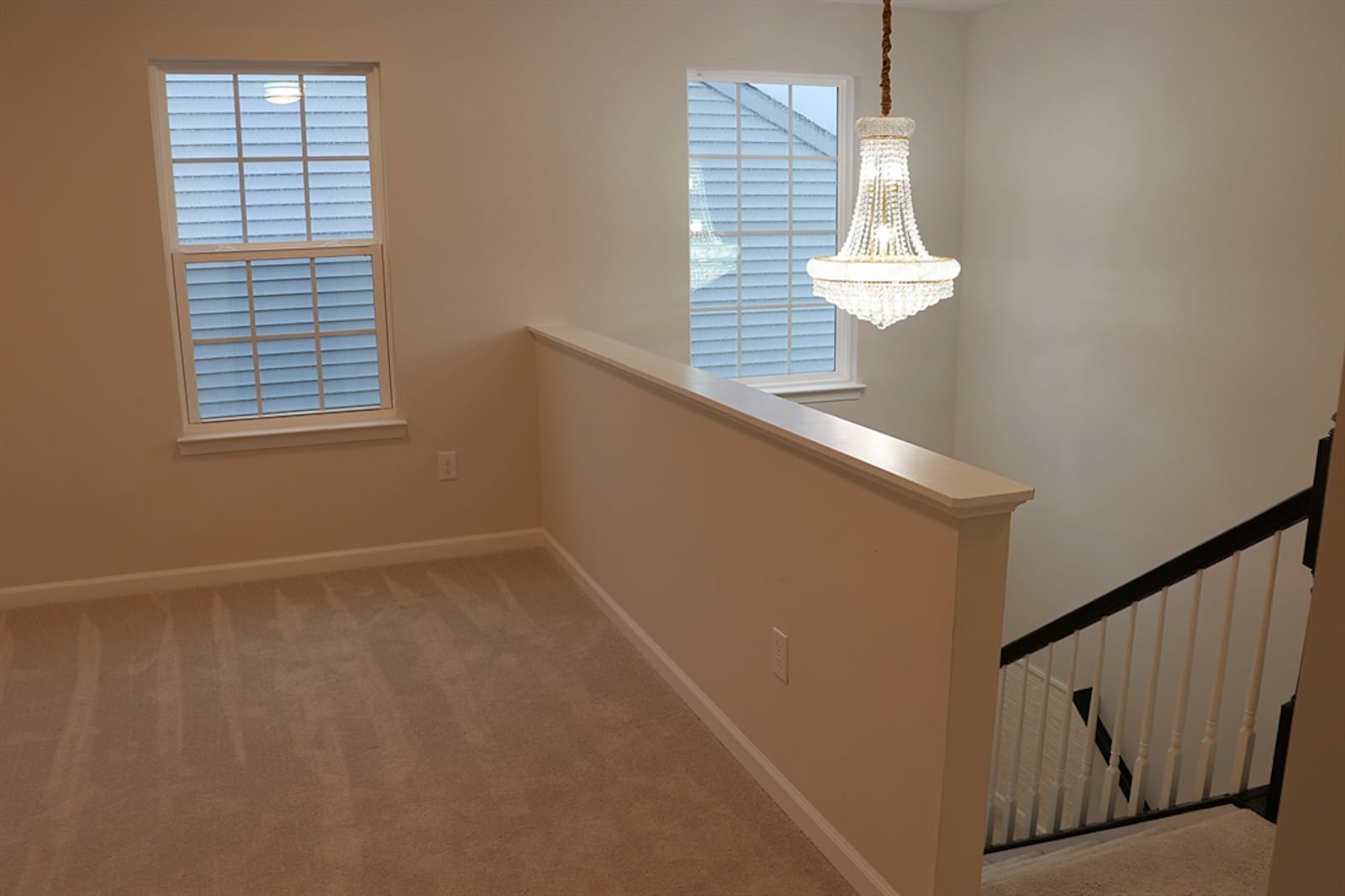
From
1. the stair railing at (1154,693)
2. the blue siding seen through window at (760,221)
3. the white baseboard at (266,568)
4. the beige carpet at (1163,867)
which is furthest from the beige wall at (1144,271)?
the white baseboard at (266,568)

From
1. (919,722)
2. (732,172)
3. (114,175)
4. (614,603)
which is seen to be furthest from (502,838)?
(732,172)

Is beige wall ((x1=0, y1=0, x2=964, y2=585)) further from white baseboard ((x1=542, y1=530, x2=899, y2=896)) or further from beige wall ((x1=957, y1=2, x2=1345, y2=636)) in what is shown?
white baseboard ((x1=542, y1=530, x2=899, y2=896))

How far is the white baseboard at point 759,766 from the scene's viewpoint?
92.7 inches

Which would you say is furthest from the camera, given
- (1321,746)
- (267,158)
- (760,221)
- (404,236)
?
(760,221)

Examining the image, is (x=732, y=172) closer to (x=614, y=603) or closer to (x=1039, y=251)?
(x=1039, y=251)

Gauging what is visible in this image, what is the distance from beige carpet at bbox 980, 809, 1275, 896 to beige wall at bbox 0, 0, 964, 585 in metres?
2.85

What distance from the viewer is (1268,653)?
12.9 feet

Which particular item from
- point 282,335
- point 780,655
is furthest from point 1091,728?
point 282,335

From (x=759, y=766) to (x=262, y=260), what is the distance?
286 centimetres

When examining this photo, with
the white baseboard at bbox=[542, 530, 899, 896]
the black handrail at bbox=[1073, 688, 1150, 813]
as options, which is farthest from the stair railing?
the black handrail at bbox=[1073, 688, 1150, 813]

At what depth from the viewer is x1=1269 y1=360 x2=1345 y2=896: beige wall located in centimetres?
66

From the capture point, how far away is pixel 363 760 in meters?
2.94

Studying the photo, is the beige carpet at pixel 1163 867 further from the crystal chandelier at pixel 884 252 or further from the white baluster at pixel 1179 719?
the crystal chandelier at pixel 884 252

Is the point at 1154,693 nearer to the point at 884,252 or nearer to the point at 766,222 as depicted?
the point at 884,252
